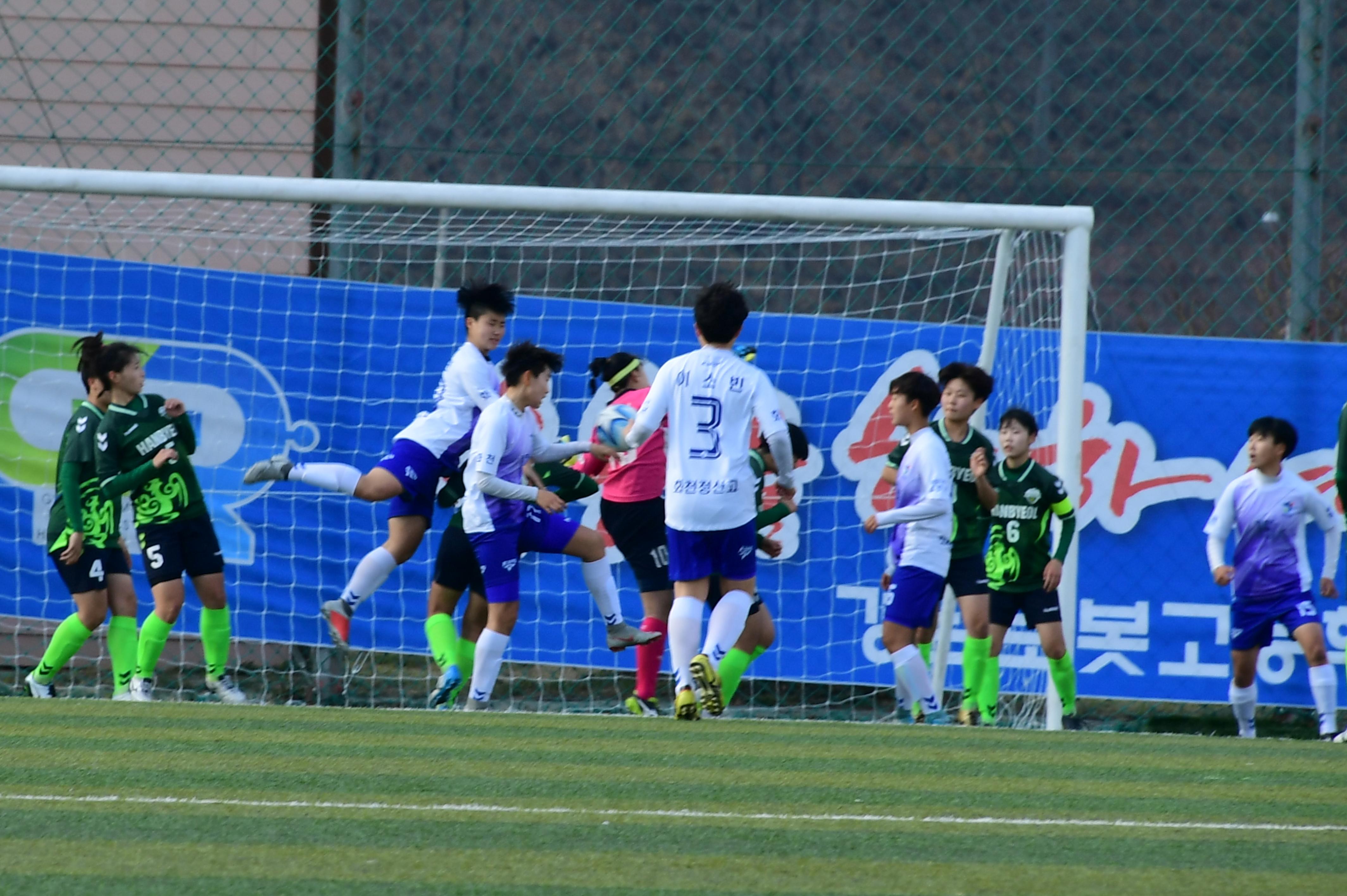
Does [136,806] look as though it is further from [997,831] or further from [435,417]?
[435,417]

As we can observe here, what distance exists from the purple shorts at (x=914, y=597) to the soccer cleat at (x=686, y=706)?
1208 mm

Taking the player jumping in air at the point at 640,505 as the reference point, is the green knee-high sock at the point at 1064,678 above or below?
below

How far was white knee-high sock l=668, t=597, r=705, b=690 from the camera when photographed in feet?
20.4

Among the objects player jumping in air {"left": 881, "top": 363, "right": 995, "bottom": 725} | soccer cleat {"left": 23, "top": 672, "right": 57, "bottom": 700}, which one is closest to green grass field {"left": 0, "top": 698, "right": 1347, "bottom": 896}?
soccer cleat {"left": 23, "top": 672, "right": 57, "bottom": 700}

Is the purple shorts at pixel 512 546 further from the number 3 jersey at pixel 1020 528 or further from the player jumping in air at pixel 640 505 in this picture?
the number 3 jersey at pixel 1020 528

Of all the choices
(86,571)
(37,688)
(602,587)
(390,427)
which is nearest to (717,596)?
(602,587)

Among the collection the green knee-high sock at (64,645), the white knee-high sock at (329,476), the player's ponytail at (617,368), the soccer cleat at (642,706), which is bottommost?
the soccer cleat at (642,706)

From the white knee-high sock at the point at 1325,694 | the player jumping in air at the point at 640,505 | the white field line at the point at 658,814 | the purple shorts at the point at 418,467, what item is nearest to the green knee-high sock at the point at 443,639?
the purple shorts at the point at 418,467

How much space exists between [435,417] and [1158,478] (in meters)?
4.00

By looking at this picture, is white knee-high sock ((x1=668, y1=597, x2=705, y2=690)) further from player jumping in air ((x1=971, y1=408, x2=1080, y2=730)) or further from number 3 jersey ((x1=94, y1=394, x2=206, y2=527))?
number 3 jersey ((x1=94, y1=394, x2=206, y2=527))

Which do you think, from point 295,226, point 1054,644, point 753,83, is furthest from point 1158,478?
point 753,83

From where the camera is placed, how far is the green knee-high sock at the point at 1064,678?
25.6 ft

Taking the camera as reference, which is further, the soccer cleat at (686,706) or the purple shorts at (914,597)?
the purple shorts at (914,597)

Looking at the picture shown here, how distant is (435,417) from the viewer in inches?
290
